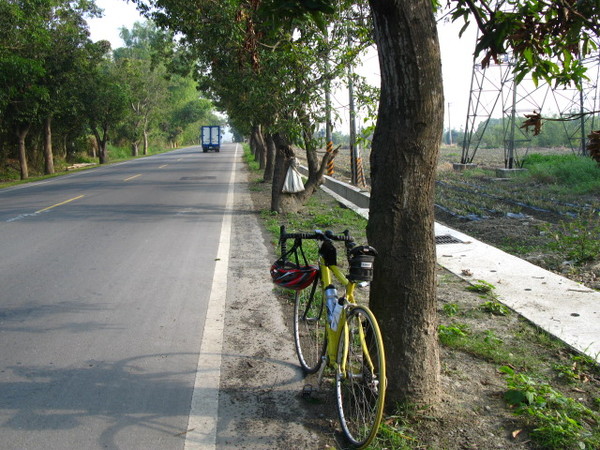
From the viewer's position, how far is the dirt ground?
341cm

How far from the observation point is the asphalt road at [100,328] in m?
3.66

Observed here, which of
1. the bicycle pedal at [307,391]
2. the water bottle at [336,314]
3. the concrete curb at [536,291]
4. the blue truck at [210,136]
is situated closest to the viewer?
the water bottle at [336,314]

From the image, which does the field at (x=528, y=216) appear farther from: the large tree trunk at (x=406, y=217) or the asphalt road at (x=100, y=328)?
the asphalt road at (x=100, y=328)

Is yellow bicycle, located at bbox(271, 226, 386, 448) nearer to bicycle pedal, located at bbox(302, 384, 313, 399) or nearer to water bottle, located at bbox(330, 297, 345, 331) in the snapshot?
water bottle, located at bbox(330, 297, 345, 331)

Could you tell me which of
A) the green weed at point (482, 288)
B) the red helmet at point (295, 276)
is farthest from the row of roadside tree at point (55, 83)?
the red helmet at point (295, 276)

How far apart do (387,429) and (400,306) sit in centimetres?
76

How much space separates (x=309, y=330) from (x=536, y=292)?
10.2ft

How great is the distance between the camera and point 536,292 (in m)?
Result: 6.36

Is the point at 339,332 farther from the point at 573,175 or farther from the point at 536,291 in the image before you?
the point at 573,175

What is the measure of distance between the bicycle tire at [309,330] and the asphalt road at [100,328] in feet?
2.92

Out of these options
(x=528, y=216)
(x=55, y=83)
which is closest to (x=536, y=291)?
(x=528, y=216)

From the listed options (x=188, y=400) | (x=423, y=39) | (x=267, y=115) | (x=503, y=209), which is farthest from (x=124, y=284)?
(x=503, y=209)

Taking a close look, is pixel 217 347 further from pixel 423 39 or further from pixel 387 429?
pixel 423 39

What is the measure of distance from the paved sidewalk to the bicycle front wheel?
2.16 meters
